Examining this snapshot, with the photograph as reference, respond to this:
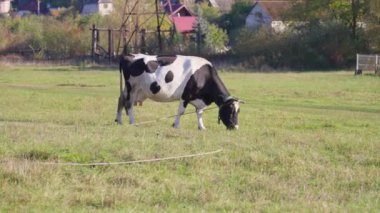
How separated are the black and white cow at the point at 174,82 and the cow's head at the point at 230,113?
0.02 m

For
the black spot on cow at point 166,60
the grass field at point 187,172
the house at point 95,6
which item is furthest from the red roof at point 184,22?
the grass field at point 187,172

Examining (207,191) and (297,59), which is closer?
(207,191)

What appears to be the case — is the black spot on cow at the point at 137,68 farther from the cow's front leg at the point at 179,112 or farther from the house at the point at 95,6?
the house at the point at 95,6

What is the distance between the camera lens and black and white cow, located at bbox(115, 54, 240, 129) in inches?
801

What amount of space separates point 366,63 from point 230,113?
3822cm

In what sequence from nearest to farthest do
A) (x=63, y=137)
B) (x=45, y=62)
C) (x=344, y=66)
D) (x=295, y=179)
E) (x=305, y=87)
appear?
(x=295, y=179)
(x=63, y=137)
(x=305, y=87)
(x=344, y=66)
(x=45, y=62)

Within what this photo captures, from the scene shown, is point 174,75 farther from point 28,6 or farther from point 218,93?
point 28,6

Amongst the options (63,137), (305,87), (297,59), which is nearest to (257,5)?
(297,59)

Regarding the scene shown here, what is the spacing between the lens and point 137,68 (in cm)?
2045

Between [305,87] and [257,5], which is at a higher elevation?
[257,5]

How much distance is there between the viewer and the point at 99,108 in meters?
27.1

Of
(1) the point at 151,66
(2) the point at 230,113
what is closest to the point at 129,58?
(1) the point at 151,66

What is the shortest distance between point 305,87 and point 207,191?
106ft

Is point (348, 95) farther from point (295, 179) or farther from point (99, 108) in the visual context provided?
point (295, 179)
